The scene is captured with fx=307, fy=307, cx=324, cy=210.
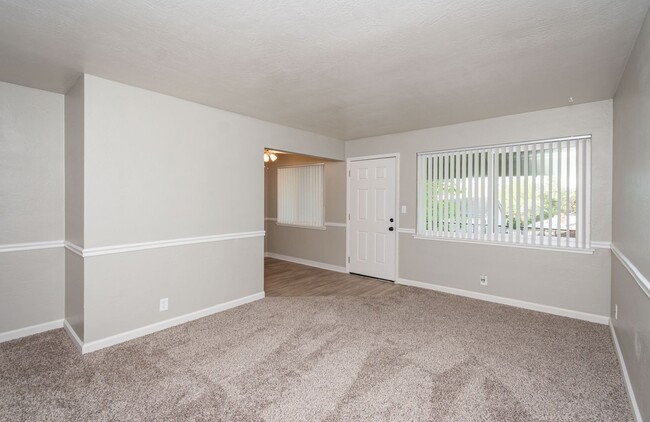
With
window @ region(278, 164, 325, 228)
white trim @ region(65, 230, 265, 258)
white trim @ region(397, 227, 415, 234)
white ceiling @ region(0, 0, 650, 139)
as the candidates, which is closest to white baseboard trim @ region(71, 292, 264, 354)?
white trim @ region(65, 230, 265, 258)

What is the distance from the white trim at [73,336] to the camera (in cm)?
262

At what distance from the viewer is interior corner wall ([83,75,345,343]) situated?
8.75ft

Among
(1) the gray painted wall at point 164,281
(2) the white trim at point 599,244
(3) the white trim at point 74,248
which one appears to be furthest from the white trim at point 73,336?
(2) the white trim at point 599,244

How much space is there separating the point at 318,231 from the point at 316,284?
54.8 inches

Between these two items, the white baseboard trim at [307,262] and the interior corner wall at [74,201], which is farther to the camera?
the white baseboard trim at [307,262]

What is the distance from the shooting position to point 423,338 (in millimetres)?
2879

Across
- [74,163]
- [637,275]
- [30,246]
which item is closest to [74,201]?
[74,163]

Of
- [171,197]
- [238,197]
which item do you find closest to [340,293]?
[238,197]

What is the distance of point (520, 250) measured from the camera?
375 cm

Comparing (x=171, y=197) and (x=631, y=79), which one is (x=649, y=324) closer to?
(x=631, y=79)

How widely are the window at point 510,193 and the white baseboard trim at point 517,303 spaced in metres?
0.72

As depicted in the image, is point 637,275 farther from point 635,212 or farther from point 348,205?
point 348,205

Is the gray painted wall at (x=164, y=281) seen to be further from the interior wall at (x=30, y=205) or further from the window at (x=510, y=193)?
the window at (x=510, y=193)

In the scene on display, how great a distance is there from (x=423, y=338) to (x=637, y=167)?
2.04 meters
